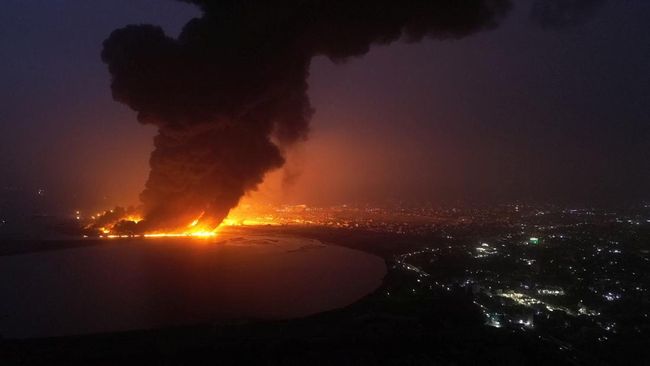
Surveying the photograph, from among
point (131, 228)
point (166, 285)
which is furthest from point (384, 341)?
point (131, 228)

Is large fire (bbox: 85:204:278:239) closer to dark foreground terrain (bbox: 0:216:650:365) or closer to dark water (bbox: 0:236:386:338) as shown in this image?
dark water (bbox: 0:236:386:338)

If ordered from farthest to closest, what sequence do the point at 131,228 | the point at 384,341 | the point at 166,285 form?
the point at 131,228, the point at 166,285, the point at 384,341

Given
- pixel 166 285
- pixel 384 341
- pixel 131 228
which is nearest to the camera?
pixel 384 341

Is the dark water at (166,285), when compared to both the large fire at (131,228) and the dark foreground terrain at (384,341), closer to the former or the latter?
the dark foreground terrain at (384,341)

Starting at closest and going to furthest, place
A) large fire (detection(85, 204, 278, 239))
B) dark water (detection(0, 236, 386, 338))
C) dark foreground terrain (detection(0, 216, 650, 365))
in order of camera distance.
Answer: dark foreground terrain (detection(0, 216, 650, 365)) → dark water (detection(0, 236, 386, 338)) → large fire (detection(85, 204, 278, 239))

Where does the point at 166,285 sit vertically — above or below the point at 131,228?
below

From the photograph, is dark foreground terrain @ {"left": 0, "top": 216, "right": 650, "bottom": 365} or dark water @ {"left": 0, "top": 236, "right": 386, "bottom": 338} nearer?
dark foreground terrain @ {"left": 0, "top": 216, "right": 650, "bottom": 365}

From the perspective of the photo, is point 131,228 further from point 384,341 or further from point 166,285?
point 384,341

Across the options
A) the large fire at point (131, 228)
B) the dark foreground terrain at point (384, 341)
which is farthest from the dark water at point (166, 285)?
the large fire at point (131, 228)

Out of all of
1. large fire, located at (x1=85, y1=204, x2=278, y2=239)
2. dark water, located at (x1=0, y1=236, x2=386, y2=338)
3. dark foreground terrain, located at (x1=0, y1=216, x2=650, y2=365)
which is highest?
large fire, located at (x1=85, y1=204, x2=278, y2=239)

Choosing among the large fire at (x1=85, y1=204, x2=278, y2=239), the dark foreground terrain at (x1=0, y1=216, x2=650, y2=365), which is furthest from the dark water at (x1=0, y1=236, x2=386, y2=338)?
the large fire at (x1=85, y1=204, x2=278, y2=239)
